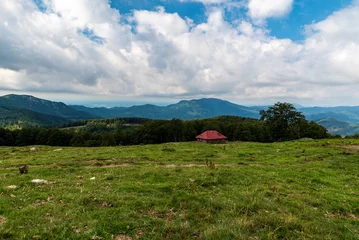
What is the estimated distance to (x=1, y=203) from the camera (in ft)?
28.8

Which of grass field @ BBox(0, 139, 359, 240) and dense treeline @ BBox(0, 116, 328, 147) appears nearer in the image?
grass field @ BBox(0, 139, 359, 240)

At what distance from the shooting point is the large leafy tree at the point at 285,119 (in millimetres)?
81062

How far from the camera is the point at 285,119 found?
82000 mm

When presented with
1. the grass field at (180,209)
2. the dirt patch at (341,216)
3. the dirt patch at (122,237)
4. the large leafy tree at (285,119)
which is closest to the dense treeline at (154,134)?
the large leafy tree at (285,119)

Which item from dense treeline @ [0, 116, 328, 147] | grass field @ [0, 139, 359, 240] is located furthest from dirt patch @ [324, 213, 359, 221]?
dense treeline @ [0, 116, 328, 147]

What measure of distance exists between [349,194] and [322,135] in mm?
93970

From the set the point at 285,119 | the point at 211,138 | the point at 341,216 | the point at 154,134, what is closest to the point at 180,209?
the point at 341,216

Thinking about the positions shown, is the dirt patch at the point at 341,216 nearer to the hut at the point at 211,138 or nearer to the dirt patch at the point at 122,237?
the dirt patch at the point at 122,237

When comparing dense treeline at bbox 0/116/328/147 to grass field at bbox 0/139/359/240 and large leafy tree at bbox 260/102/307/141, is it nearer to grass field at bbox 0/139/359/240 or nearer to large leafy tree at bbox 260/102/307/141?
large leafy tree at bbox 260/102/307/141

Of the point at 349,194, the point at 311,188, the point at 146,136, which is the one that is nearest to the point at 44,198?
the point at 311,188

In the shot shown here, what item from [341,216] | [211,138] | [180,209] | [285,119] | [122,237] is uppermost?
[285,119]

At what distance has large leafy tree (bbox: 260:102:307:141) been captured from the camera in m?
81.1

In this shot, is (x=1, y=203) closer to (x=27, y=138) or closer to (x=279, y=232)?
(x=279, y=232)

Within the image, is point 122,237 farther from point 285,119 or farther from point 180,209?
point 285,119
